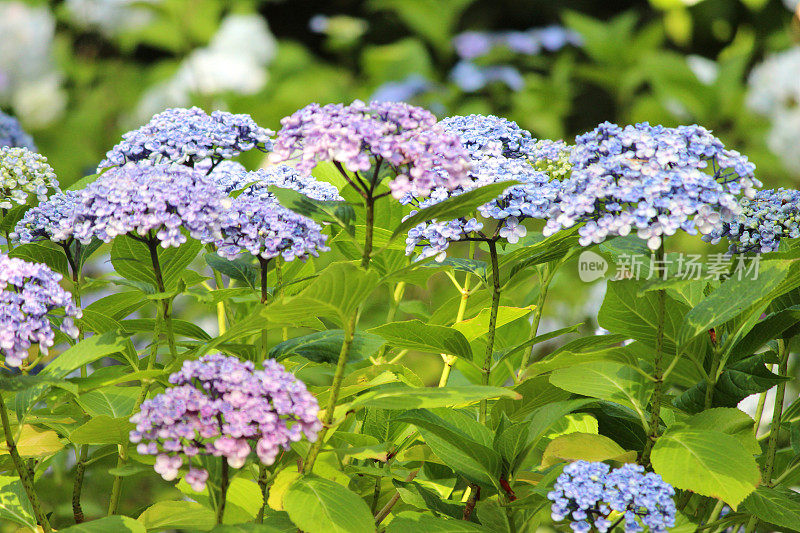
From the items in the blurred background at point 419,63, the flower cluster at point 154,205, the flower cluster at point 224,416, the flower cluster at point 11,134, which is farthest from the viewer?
Result: the blurred background at point 419,63

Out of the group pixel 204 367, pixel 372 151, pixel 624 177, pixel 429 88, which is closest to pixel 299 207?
pixel 372 151

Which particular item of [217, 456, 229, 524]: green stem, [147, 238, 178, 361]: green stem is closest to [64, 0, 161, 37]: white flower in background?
[147, 238, 178, 361]: green stem

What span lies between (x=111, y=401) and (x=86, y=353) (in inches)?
9.9

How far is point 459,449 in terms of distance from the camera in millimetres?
1048

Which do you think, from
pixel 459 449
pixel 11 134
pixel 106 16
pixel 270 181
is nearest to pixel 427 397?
pixel 459 449

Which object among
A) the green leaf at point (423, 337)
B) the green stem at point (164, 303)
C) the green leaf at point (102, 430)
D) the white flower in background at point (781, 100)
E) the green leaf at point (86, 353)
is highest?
the white flower in background at point (781, 100)

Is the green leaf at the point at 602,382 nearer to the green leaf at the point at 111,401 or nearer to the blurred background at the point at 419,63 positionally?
the green leaf at the point at 111,401

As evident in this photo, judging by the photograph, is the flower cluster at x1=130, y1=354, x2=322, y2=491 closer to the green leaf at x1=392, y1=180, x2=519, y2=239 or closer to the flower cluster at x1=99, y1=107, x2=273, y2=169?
the green leaf at x1=392, y1=180, x2=519, y2=239

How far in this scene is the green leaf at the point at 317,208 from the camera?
3.19 ft

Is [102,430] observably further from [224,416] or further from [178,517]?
[224,416]

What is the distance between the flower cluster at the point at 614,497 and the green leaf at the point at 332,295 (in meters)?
0.30

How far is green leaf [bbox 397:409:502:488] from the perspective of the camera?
3.36ft

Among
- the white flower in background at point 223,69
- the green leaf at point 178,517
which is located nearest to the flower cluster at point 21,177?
the green leaf at point 178,517

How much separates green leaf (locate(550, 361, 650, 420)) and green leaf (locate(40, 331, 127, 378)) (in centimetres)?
54
